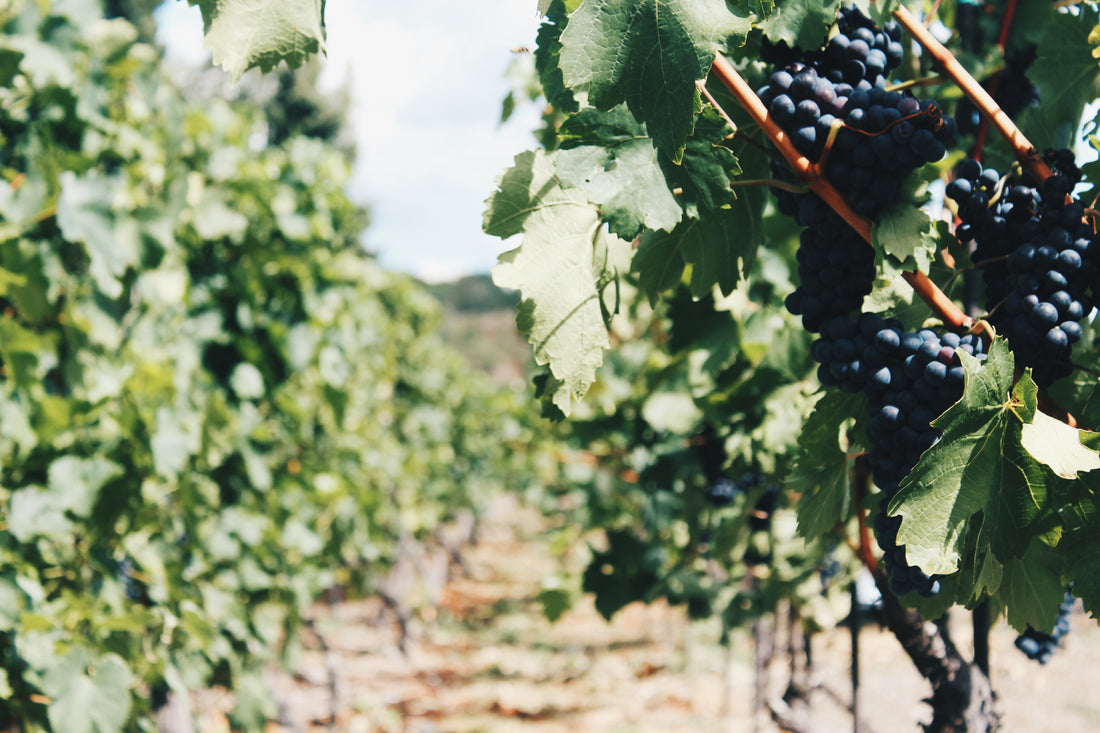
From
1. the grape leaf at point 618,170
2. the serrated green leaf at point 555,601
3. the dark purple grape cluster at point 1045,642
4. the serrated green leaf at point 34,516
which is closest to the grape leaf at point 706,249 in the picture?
the grape leaf at point 618,170

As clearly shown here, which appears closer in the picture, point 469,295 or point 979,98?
point 979,98

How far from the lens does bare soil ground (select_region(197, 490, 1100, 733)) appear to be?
6301mm

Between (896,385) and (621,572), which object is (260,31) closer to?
(896,385)

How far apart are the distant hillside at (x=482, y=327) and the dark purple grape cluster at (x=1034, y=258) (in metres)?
39.3

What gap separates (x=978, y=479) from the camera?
91 cm

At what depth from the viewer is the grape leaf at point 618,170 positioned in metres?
0.88

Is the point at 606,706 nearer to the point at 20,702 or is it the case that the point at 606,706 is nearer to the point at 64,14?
the point at 20,702

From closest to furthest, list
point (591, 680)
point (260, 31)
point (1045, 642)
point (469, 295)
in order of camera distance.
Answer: point (260, 31)
point (1045, 642)
point (591, 680)
point (469, 295)

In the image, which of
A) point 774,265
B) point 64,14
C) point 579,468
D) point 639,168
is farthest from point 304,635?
point 639,168

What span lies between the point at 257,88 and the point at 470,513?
2030 centimetres

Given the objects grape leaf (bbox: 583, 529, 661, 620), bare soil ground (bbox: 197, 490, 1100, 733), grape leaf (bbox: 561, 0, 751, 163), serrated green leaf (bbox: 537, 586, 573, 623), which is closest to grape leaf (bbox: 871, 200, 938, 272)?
grape leaf (bbox: 561, 0, 751, 163)

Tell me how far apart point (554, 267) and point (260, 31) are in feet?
1.50

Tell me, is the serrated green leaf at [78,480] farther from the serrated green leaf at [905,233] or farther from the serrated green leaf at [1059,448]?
the serrated green leaf at [1059,448]

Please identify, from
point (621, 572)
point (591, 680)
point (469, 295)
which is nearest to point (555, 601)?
point (621, 572)
